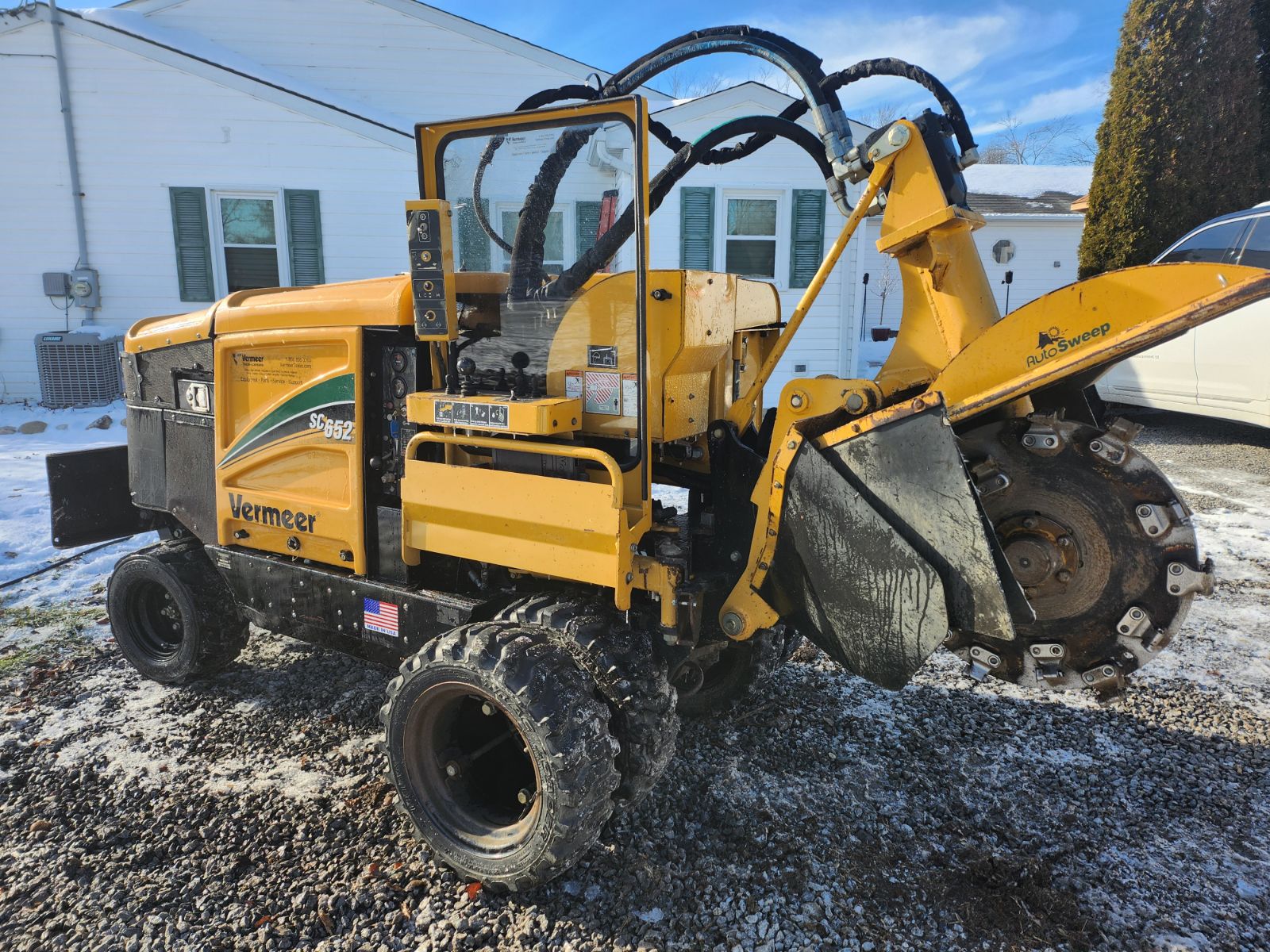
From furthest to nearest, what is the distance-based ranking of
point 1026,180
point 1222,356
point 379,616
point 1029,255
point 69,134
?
1. point 1026,180
2. point 1029,255
3. point 69,134
4. point 1222,356
5. point 379,616

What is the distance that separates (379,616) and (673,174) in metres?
2.02

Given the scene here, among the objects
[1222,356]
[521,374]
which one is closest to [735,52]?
[521,374]

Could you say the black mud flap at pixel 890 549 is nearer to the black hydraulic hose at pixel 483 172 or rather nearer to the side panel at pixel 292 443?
the black hydraulic hose at pixel 483 172

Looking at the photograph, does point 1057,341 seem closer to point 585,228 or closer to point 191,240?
point 585,228

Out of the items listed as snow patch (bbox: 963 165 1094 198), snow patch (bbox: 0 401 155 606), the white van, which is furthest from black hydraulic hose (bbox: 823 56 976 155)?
snow patch (bbox: 963 165 1094 198)

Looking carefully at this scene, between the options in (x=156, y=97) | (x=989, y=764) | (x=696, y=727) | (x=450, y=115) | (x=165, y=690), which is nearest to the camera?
(x=989, y=764)

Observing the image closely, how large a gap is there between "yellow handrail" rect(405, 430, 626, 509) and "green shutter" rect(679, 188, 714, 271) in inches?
309

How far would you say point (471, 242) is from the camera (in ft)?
9.41

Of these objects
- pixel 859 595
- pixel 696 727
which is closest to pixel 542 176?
pixel 859 595

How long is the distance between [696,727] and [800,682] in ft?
2.24

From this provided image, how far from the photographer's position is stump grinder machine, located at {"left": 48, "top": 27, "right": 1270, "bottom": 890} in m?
2.30

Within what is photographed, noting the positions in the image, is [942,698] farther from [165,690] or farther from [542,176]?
[165,690]

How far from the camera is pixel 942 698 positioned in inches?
151

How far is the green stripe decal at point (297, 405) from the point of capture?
3.19 metres
